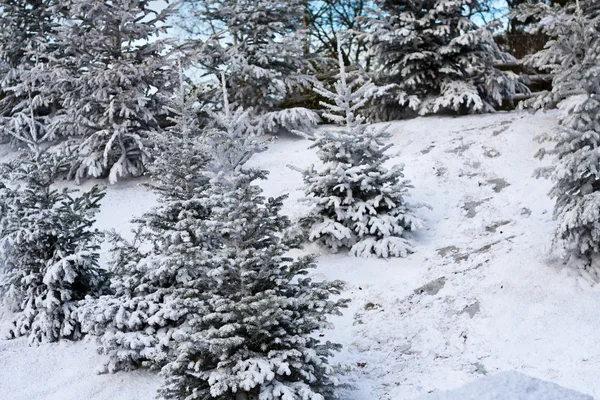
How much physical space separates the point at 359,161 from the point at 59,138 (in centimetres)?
874

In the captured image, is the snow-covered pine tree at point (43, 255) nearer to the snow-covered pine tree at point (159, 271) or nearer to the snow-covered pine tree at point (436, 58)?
the snow-covered pine tree at point (159, 271)

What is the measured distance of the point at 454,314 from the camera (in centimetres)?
616

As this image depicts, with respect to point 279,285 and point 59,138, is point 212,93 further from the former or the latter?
point 279,285

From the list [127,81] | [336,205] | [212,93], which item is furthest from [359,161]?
[212,93]

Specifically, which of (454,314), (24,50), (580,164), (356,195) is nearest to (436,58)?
(356,195)

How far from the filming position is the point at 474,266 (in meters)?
6.95

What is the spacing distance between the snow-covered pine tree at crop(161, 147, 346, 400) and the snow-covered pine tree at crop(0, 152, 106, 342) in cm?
249

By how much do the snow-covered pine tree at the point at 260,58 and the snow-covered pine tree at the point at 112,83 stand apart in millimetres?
1499

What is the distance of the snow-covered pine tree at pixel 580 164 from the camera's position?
19.1 feet

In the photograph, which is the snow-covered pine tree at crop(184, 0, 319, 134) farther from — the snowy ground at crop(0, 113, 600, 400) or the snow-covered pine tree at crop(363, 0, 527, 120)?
the snowy ground at crop(0, 113, 600, 400)

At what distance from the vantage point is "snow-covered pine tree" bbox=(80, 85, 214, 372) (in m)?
5.73

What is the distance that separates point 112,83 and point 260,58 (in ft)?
11.8

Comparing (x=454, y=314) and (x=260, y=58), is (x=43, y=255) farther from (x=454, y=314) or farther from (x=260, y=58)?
(x=260, y=58)

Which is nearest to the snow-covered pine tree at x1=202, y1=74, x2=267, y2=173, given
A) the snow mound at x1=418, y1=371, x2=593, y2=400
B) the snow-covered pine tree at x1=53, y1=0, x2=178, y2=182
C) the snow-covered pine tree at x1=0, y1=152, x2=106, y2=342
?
the snow-covered pine tree at x1=0, y1=152, x2=106, y2=342
